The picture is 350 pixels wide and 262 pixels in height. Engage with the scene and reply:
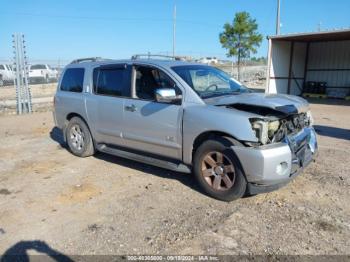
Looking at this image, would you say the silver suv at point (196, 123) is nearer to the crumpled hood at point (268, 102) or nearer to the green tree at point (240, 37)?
the crumpled hood at point (268, 102)

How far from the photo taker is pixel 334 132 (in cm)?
900

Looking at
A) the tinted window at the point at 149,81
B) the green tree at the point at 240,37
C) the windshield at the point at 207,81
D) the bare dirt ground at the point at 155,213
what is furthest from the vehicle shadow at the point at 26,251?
the green tree at the point at 240,37

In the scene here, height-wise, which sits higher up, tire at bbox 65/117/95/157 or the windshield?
the windshield

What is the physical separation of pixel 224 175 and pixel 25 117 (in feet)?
33.9

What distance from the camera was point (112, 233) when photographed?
3766 millimetres

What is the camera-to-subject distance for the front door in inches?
194

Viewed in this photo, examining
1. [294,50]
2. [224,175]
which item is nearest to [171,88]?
[224,175]

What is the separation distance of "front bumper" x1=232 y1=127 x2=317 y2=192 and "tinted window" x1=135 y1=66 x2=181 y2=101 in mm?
1632

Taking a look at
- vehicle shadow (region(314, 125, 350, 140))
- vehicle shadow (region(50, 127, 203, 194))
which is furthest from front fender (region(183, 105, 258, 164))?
vehicle shadow (region(314, 125, 350, 140))

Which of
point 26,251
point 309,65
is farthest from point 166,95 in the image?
point 309,65

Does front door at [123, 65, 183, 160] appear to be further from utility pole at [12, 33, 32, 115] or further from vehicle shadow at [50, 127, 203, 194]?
utility pole at [12, 33, 32, 115]

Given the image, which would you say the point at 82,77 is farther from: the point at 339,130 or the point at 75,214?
the point at 339,130

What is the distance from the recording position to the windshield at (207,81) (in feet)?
16.6

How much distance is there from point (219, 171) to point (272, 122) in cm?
94
